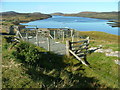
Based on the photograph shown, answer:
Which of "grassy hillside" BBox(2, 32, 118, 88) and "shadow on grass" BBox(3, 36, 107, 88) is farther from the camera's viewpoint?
"shadow on grass" BBox(3, 36, 107, 88)

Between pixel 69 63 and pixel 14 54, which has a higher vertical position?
pixel 14 54

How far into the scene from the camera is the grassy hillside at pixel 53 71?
7406 mm

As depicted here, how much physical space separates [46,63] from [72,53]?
8.75 ft

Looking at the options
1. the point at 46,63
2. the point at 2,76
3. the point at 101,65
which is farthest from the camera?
the point at 101,65

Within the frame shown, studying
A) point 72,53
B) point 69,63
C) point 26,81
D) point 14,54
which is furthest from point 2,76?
point 72,53

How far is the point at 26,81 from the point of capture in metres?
7.29

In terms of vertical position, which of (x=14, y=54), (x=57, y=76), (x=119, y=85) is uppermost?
(x=14, y=54)

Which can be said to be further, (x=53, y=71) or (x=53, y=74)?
(x=53, y=71)

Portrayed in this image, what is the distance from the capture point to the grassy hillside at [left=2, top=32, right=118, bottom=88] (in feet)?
24.3

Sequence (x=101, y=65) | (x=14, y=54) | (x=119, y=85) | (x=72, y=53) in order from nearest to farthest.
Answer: (x=119, y=85) < (x=14, y=54) < (x=101, y=65) < (x=72, y=53)

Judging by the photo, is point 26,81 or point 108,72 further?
point 108,72

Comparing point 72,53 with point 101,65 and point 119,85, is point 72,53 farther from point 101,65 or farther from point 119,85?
point 119,85

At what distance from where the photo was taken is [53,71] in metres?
9.40

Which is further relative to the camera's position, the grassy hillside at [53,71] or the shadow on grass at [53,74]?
the shadow on grass at [53,74]
